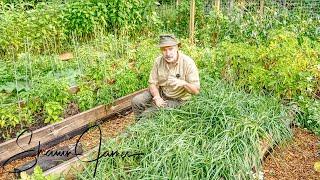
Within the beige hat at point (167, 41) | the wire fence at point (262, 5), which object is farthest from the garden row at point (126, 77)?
the wire fence at point (262, 5)

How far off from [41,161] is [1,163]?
515mm

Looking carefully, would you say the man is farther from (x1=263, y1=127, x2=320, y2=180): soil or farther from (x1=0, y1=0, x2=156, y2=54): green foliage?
(x1=0, y1=0, x2=156, y2=54): green foliage

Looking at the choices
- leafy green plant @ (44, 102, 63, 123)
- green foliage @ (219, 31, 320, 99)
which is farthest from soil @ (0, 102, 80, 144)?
green foliage @ (219, 31, 320, 99)

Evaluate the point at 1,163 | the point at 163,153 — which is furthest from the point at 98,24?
the point at 163,153

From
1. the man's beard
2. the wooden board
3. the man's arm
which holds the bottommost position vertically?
the wooden board

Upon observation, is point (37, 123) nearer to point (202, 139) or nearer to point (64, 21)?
point (202, 139)

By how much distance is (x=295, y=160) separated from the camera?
4.32 m

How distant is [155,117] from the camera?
15.3ft

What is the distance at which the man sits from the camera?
14.8 feet

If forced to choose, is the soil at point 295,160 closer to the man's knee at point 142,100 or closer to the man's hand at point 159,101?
the man's hand at point 159,101

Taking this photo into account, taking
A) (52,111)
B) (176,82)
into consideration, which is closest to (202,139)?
(176,82)

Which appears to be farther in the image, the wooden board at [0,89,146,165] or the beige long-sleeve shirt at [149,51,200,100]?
the beige long-sleeve shirt at [149,51,200,100]

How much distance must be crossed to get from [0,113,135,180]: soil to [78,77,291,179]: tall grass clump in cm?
68

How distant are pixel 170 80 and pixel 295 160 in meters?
1.64
